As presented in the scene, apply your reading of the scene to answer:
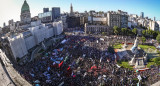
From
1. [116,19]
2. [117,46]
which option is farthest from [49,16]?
[117,46]

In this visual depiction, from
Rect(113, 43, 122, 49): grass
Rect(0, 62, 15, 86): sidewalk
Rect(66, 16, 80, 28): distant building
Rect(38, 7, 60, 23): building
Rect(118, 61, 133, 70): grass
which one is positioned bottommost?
Rect(118, 61, 133, 70): grass

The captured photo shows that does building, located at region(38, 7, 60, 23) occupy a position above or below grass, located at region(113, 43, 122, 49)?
above

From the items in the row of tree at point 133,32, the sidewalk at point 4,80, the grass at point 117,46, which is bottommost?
the grass at point 117,46

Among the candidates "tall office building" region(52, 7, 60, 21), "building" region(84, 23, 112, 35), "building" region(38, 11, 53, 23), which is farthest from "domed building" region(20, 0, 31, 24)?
"building" region(84, 23, 112, 35)

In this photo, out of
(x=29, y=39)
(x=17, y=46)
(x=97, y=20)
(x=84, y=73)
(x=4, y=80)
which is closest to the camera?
(x=4, y=80)

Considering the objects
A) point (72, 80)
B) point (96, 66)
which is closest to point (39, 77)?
point (72, 80)

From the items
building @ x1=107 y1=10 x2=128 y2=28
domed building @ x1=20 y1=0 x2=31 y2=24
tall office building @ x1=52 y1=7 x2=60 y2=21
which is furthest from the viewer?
tall office building @ x1=52 y1=7 x2=60 y2=21

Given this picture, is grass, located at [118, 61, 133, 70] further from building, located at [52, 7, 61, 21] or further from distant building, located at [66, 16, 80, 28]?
building, located at [52, 7, 61, 21]

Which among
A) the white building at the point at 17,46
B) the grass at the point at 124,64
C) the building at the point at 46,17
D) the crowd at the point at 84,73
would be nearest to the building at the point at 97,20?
the building at the point at 46,17

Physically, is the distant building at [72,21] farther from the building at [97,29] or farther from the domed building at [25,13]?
the domed building at [25,13]

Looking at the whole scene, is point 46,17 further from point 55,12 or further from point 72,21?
point 72,21

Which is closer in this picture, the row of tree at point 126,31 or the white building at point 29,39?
the white building at point 29,39

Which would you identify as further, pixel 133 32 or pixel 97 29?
pixel 97 29
